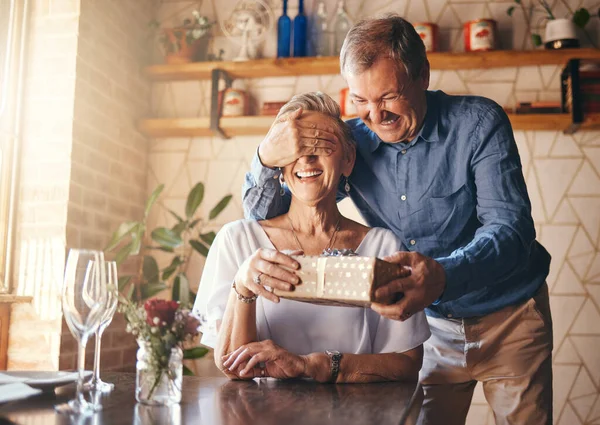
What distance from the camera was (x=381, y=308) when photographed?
Result: 1.21m

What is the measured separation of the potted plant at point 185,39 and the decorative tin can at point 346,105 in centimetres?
93

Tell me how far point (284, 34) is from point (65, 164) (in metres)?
1.49

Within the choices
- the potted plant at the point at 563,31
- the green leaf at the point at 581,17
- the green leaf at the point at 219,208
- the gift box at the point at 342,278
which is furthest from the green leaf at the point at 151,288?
the green leaf at the point at 581,17

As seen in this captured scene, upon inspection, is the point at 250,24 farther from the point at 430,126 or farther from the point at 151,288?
the point at 430,126

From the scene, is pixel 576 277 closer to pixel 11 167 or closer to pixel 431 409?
pixel 431 409

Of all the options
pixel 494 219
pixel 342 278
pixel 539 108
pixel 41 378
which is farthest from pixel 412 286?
pixel 539 108

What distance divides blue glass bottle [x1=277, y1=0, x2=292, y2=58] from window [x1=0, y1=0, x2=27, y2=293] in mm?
1387

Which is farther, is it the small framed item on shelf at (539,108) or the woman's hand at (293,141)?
the small framed item on shelf at (539,108)

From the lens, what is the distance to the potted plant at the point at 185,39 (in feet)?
12.3

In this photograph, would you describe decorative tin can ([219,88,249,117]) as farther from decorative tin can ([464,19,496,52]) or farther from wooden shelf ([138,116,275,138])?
decorative tin can ([464,19,496,52])

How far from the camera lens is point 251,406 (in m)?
1.04

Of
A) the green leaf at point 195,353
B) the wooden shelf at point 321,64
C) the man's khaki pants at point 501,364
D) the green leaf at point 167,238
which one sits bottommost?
the green leaf at point 195,353

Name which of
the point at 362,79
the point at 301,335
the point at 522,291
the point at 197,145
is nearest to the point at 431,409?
the point at 522,291

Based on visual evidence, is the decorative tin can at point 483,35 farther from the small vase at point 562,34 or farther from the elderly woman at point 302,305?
the elderly woman at point 302,305
